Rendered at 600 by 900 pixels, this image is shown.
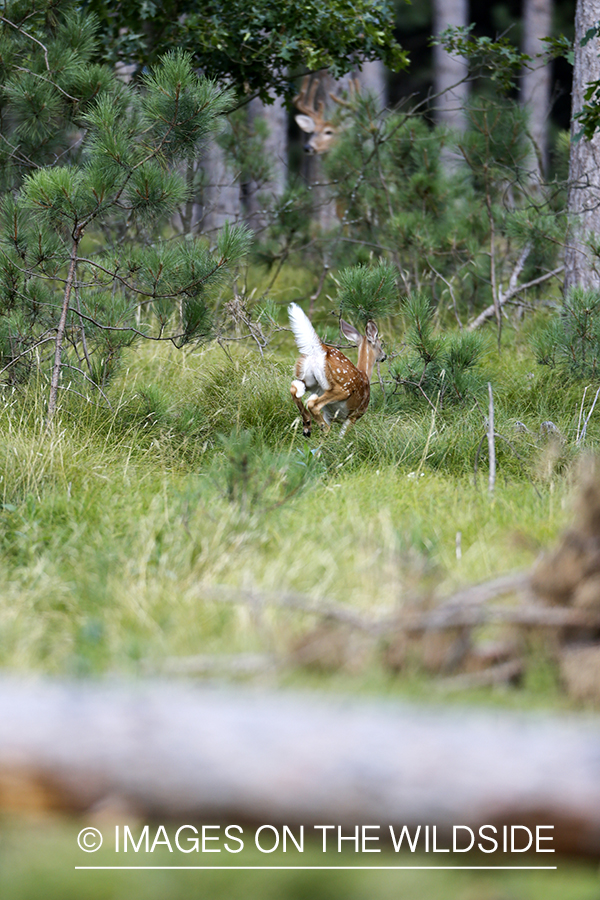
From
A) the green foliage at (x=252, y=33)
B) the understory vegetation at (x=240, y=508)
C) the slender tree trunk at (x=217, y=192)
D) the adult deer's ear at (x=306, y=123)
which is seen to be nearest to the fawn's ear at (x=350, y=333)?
the understory vegetation at (x=240, y=508)

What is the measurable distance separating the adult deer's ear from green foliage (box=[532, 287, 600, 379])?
6.24 m

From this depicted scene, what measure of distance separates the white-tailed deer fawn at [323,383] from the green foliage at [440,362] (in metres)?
0.34

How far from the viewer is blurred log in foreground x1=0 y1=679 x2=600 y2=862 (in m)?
1.83

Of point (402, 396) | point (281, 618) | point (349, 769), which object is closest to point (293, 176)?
point (402, 396)

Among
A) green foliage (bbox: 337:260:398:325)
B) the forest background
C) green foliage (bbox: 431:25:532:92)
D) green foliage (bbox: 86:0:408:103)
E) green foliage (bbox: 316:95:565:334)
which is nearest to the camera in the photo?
the forest background

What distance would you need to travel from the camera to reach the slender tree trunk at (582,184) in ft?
20.7

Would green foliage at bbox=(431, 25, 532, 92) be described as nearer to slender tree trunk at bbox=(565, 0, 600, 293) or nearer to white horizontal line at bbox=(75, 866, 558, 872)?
slender tree trunk at bbox=(565, 0, 600, 293)

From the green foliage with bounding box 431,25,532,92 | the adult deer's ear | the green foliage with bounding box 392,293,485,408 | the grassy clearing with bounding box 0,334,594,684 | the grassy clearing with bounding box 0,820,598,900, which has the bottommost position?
the grassy clearing with bounding box 0,820,598,900

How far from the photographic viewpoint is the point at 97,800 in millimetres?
1897

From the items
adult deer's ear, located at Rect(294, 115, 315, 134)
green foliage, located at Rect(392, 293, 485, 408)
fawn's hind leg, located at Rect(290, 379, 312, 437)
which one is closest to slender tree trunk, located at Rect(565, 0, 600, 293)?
green foliage, located at Rect(392, 293, 485, 408)

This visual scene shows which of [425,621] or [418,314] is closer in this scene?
[425,621]

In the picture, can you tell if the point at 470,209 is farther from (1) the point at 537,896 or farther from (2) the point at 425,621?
(1) the point at 537,896

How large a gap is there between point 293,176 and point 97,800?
7248 mm

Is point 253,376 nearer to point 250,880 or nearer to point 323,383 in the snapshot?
point 323,383
